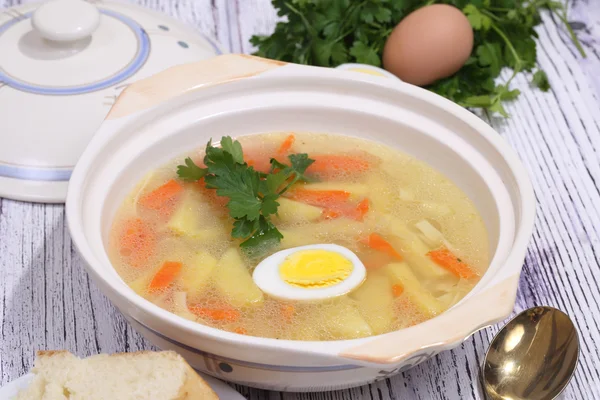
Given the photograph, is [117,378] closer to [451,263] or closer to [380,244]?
[380,244]

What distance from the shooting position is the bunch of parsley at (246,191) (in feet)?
5.73

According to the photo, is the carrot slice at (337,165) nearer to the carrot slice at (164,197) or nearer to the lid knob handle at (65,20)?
the carrot slice at (164,197)

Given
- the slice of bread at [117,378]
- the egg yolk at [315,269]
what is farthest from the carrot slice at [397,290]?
the slice of bread at [117,378]

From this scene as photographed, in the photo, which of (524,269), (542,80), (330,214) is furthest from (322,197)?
(542,80)

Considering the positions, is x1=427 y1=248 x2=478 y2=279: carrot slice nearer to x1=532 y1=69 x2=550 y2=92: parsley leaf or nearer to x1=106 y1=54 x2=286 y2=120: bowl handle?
x1=106 y1=54 x2=286 y2=120: bowl handle

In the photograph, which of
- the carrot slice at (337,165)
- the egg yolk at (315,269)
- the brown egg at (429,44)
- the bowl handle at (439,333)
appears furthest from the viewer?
the brown egg at (429,44)

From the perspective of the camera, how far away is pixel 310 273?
1692 mm

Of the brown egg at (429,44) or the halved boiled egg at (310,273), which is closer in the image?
the halved boiled egg at (310,273)

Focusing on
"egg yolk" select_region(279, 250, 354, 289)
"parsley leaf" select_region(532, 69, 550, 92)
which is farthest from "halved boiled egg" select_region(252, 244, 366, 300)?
"parsley leaf" select_region(532, 69, 550, 92)

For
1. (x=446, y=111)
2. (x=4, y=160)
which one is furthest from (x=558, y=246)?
(x=4, y=160)

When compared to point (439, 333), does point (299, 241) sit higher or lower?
lower

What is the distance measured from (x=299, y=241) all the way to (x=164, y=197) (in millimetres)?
393

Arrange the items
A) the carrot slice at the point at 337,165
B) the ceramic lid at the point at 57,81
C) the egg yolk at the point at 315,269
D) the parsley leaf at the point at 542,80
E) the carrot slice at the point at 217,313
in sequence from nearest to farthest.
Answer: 1. the carrot slice at the point at 217,313
2. the egg yolk at the point at 315,269
3. the carrot slice at the point at 337,165
4. the ceramic lid at the point at 57,81
5. the parsley leaf at the point at 542,80

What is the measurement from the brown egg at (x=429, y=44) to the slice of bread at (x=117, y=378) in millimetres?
1557
